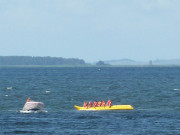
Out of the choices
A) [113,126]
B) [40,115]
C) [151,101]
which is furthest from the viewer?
[151,101]

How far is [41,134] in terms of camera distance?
206ft

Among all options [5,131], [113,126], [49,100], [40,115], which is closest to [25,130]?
[5,131]

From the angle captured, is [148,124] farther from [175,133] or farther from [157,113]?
[157,113]

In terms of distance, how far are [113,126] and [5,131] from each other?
10.6 m

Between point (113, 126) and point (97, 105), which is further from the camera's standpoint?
point (97, 105)

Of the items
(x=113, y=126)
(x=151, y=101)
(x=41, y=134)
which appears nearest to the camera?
(x=41, y=134)

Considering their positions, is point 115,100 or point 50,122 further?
point 115,100

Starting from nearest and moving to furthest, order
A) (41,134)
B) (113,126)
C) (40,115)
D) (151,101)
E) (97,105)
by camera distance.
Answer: (41,134) < (113,126) < (40,115) < (97,105) < (151,101)

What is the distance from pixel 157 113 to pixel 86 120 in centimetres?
1160

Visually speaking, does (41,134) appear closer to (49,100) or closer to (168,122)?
(168,122)

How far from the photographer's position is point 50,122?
71.6 m

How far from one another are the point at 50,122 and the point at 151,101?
109ft

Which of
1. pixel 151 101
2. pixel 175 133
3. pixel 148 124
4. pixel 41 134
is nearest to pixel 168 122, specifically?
pixel 148 124

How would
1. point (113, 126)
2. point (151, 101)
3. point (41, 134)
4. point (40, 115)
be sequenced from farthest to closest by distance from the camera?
point (151, 101) < point (40, 115) < point (113, 126) < point (41, 134)
